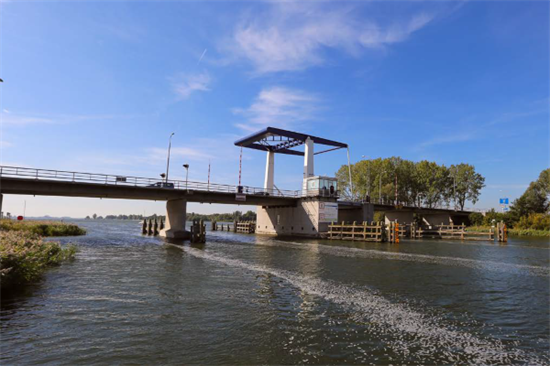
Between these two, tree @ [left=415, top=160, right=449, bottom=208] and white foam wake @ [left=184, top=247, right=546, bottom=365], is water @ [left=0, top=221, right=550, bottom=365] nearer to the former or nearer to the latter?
white foam wake @ [left=184, top=247, right=546, bottom=365]

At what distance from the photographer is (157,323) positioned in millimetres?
9789

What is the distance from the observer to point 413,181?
100 metres

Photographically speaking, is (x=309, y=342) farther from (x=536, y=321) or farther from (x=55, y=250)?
(x=55, y=250)

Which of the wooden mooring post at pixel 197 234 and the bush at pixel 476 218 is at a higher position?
the bush at pixel 476 218

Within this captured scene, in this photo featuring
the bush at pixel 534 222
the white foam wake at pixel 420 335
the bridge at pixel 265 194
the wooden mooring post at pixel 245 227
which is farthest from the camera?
the wooden mooring post at pixel 245 227

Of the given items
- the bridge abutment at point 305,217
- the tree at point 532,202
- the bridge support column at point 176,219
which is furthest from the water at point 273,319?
the tree at point 532,202

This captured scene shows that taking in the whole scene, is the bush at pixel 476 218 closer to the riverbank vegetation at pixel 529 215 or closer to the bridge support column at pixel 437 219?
the riverbank vegetation at pixel 529 215

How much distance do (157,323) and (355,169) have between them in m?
95.0

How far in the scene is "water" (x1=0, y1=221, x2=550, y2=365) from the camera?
A: 305 inches

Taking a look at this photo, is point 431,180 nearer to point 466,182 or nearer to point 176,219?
point 466,182

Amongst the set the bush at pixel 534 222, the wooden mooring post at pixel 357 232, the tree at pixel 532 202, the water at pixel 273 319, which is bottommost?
the water at pixel 273 319

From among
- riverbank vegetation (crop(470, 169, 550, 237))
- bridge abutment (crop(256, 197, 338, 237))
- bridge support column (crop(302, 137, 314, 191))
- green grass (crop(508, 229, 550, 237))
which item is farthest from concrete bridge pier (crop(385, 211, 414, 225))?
bridge support column (crop(302, 137, 314, 191))

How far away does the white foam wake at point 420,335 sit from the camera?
785 centimetres

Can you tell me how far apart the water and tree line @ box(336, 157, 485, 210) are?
78452 mm
